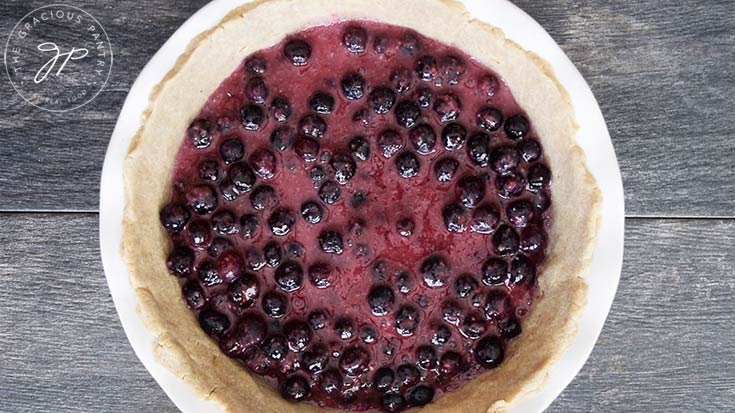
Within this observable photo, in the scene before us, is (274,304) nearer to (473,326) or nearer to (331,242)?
(331,242)

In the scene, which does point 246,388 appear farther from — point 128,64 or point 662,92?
point 662,92

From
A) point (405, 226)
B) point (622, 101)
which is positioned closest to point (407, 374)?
point (405, 226)

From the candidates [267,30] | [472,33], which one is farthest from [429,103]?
[267,30]

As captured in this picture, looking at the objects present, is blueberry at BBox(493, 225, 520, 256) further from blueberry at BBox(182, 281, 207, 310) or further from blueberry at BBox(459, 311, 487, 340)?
blueberry at BBox(182, 281, 207, 310)

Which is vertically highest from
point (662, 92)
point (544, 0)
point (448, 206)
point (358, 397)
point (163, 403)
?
point (544, 0)

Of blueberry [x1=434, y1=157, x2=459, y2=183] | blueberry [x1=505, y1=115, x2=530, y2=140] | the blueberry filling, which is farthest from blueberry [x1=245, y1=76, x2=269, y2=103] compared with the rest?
blueberry [x1=505, y1=115, x2=530, y2=140]

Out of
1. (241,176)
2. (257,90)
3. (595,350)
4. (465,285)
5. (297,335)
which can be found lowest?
(595,350)

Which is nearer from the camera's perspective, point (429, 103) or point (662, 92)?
point (429, 103)
